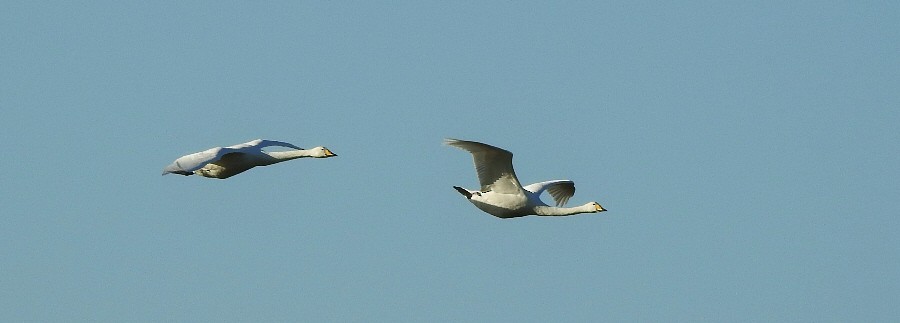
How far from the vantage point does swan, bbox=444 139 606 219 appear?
53881 millimetres

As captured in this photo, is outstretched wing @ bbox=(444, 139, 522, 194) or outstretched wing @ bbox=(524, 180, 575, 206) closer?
outstretched wing @ bbox=(444, 139, 522, 194)

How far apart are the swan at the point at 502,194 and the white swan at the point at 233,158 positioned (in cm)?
518

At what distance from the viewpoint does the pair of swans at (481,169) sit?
52.8 m

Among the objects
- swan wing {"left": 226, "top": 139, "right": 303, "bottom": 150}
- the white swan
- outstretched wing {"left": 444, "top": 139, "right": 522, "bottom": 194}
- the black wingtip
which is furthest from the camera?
swan wing {"left": 226, "top": 139, "right": 303, "bottom": 150}

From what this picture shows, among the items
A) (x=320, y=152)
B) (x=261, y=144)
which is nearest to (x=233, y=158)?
(x=261, y=144)

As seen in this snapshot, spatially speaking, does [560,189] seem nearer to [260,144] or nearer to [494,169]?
[494,169]

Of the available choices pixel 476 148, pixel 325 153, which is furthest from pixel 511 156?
pixel 325 153

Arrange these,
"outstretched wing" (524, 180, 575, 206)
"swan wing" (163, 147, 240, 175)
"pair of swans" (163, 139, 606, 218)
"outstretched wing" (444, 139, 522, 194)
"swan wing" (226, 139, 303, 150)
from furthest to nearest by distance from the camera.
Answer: "outstretched wing" (524, 180, 575, 206) → "swan wing" (226, 139, 303, 150) → "outstretched wing" (444, 139, 522, 194) → "pair of swans" (163, 139, 606, 218) → "swan wing" (163, 147, 240, 175)

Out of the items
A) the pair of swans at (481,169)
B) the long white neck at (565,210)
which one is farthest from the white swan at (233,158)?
the long white neck at (565,210)

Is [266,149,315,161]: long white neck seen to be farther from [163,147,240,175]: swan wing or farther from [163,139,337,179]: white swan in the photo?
[163,147,240,175]: swan wing

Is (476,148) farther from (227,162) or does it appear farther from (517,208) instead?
(227,162)

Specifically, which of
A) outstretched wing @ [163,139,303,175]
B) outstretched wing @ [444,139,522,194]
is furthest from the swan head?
outstretched wing @ [444,139,522,194]

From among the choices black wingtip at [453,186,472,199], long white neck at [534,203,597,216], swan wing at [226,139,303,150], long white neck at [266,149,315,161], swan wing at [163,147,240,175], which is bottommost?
long white neck at [534,203,597,216]

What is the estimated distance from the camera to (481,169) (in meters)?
54.4
